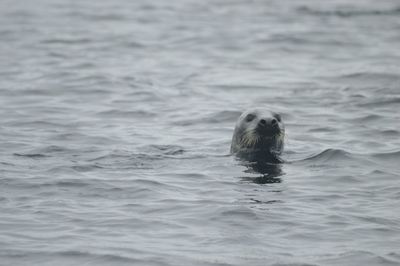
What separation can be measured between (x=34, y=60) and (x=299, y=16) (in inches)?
369

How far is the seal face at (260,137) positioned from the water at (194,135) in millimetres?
266

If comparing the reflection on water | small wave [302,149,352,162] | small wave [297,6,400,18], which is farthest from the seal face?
small wave [297,6,400,18]

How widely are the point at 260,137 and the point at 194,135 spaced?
90.4 inches

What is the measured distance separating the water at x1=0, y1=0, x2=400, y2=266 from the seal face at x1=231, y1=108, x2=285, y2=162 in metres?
0.27

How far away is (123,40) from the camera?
24938 mm

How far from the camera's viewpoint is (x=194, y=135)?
50.0ft

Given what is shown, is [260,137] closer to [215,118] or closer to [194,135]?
[194,135]

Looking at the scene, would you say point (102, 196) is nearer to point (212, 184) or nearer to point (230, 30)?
point (212, 184)

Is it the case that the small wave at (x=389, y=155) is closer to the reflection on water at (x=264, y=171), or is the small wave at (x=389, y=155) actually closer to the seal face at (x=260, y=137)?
the seal face at (x=260, y=137)

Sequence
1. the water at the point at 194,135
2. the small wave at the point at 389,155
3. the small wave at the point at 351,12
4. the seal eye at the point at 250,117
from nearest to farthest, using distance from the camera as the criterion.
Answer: the water at the point at 194,135 < the small wave at the point at 389,155 < the seal eye at the point at 250,117 < the small wave at the point at 351,12

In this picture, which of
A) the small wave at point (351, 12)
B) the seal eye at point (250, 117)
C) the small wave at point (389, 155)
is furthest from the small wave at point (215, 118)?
the small wave at point (351, 12)

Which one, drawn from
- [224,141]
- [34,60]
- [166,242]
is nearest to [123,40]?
[34,60]

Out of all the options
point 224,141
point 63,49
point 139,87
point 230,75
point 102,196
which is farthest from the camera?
point 63,49

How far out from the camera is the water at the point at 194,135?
9.43m
